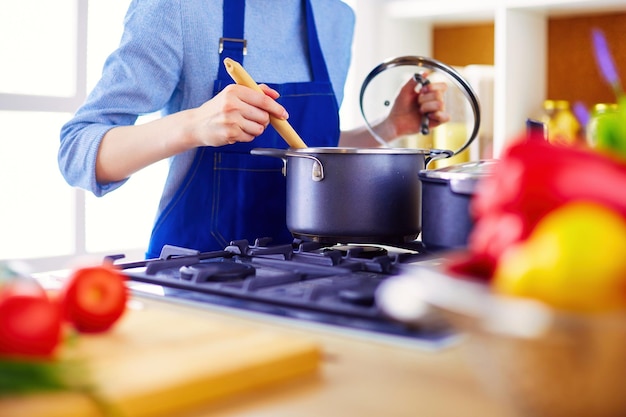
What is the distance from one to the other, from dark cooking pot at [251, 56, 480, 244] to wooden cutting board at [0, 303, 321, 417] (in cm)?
45

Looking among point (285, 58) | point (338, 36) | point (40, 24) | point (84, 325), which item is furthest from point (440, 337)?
point (40, 24)

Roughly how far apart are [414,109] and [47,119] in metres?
1.23

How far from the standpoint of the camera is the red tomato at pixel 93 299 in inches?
29.8

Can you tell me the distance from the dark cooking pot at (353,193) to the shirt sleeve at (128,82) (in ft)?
0.96

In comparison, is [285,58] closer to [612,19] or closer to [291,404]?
[291,404]

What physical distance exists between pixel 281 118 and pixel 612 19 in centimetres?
179

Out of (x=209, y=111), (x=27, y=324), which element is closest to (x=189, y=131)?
(x=209, y=111)

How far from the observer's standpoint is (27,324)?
2.06ft

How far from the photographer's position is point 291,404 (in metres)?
0.61

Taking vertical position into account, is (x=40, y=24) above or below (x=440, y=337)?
above

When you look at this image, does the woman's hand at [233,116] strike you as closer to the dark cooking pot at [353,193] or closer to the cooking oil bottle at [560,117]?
the dark cooking pot at [353,193]

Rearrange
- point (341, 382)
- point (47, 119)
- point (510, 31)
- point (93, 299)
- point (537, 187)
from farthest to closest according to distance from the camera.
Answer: point (510, 31) < point (47, 119) < point (93, 299) < point (341, 382) < point (537, 187)

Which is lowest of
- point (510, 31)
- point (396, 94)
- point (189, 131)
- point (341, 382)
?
point (341, 382)

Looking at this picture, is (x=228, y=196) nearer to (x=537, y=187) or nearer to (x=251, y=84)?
(x=251, y=84)
